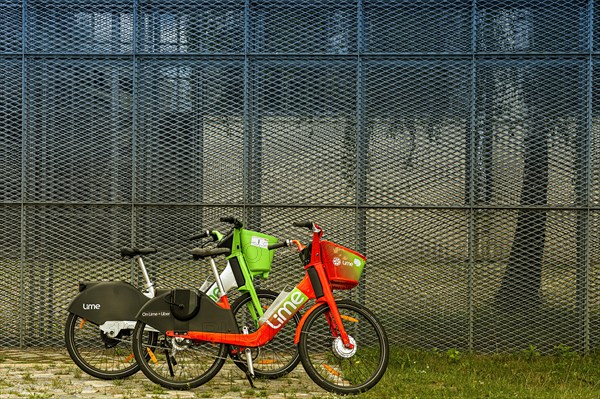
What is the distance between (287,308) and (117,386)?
134 cm

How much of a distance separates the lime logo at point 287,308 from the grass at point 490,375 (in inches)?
30.1

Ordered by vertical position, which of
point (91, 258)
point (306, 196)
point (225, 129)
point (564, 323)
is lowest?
point (564, 323)

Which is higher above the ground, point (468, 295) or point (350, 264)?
point (350, 264)

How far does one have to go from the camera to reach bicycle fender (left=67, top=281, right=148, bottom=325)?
6254 mm

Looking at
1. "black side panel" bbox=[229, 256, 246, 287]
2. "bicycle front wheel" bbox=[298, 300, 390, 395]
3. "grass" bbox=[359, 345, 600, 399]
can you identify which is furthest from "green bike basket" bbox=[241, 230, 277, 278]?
"grass" bbox=[359, 345, 600, 399]

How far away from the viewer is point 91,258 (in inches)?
306

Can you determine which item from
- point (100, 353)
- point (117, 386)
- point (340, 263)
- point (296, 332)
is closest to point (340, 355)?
point (296, 332)

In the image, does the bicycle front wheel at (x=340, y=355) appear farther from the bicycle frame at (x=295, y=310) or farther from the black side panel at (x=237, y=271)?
the black side panel at (x=237, y=271)

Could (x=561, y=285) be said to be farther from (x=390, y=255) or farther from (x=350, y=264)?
(x=350, y=264)

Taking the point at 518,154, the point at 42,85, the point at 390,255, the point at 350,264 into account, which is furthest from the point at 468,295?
the point at 42,85

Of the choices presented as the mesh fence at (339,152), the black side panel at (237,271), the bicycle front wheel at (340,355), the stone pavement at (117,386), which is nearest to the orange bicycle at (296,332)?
the bicycle front wheel at (340,355)

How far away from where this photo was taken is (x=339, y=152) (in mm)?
7715

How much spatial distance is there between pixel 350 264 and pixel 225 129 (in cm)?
229

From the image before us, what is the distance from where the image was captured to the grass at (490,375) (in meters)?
6.04
